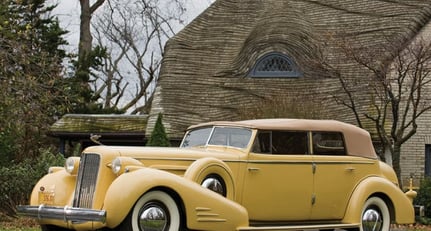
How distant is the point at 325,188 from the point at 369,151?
1.26 meters

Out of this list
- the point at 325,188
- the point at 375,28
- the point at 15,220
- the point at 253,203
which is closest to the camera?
the point at 253,203

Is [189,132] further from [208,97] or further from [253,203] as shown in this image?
[208,97]

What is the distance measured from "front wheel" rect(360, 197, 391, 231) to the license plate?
4388 mm

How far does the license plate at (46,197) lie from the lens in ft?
32.8

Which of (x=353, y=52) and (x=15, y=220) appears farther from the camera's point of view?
(x=353, y=52)

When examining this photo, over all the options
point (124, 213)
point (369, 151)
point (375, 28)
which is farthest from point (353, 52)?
point (124, 213)

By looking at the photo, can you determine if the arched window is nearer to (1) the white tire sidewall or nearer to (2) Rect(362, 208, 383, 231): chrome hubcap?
(2) Rect(362, 208, 383, 231): chrome hubcap

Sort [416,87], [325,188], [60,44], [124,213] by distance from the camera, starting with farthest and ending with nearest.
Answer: [60,44], [416,87], [325,188], [124,213]

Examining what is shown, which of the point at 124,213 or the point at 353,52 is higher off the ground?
the point at 353,52

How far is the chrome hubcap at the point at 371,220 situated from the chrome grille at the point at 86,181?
4.10 m

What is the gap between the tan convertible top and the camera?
11.1m

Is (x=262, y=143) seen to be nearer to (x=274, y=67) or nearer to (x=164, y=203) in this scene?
(x=164, y=203)

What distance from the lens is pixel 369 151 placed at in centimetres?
1219

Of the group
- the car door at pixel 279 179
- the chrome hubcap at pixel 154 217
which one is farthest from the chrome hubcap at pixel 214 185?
the chrome hubcap at pixel 154 217
